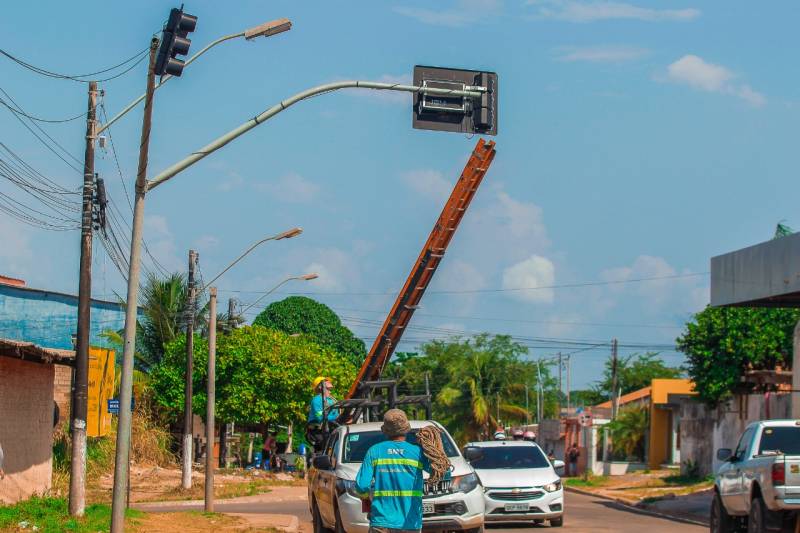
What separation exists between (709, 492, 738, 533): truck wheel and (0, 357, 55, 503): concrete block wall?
1337cm

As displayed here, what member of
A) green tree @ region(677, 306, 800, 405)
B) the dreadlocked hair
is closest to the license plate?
the dreadlocked hair

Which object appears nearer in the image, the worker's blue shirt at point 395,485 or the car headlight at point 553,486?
the worker's blue shirt at point 395,485

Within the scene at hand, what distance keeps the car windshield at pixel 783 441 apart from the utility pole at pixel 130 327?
8.70 metres

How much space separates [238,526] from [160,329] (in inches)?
1210

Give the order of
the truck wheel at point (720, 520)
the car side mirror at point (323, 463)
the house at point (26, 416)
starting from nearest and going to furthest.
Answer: the car side mirror at point (323, 463), the truck wheel at point (720, 520), the house at point (26, 416)

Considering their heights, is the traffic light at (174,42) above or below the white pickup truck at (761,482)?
above

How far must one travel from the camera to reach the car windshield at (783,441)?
16.7 metres

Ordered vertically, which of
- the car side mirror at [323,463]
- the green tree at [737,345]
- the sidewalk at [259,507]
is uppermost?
the green tree at [737,345]

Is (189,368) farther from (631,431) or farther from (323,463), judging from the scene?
(631,431)

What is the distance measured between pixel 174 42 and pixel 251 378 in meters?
33.6

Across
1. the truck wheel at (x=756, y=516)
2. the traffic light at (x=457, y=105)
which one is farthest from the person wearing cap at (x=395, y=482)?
the truck wheel at (x=756, y=516)

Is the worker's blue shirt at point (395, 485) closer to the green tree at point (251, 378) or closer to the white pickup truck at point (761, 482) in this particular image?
the white pickup truck at point (761, 482)

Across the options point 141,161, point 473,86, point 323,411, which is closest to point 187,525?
point 323,411

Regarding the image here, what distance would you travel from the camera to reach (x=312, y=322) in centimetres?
7106
